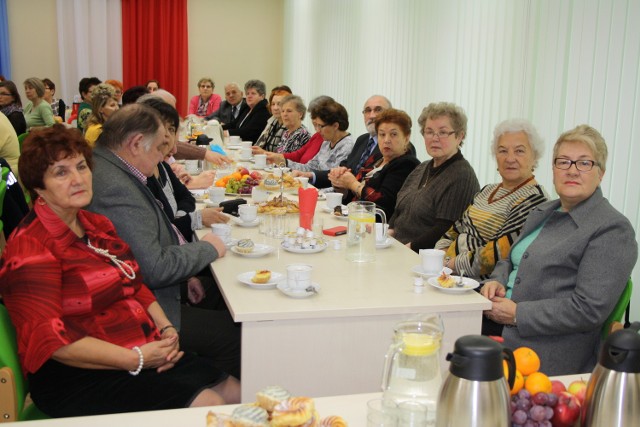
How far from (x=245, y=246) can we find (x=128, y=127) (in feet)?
1.98

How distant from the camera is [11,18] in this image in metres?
10.4

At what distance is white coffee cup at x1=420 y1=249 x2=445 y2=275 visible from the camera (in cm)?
233

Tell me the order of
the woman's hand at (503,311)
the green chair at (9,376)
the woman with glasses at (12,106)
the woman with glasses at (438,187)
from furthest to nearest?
the woman with glasses at (12,106)
the woman with glasses at (438,187)
the woman's hand at (503,311)
the green chair at (9,376)

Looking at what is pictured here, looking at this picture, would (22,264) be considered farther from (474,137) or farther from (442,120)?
(474,137)

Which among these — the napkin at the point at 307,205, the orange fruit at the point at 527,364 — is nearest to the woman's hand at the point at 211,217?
the napkin at the point at 307,205

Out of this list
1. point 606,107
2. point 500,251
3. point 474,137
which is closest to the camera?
point 500,251

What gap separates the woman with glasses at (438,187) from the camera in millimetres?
3223

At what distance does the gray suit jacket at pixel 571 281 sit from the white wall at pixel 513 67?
7 centimetres

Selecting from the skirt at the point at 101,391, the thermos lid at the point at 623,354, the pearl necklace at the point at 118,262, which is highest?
the thermos lid at the point at 623,354

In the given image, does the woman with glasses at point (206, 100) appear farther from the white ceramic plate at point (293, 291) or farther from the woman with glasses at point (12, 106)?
the white ceramic plate at point (293, 291)

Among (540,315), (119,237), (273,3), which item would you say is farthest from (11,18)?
(540,315)

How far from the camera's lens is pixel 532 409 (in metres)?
1.18

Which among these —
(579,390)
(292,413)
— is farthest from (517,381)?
(292,413)

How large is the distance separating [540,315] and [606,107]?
1.35 m
